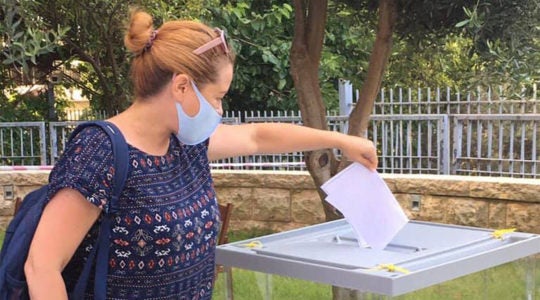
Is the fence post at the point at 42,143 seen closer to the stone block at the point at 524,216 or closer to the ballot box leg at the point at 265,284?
the stone block at the point at 524,216

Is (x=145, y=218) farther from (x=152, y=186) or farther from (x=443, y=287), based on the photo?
(x=443, y=287)

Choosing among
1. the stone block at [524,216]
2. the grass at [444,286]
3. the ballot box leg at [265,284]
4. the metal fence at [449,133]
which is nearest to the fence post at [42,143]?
the metal fence at [449,133]

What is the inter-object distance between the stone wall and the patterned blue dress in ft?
14.1

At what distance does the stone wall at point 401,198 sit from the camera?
18.9 ft

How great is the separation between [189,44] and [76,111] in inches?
428

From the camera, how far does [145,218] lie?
1.82m

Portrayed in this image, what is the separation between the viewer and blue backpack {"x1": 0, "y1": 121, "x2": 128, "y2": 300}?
175 centimetres

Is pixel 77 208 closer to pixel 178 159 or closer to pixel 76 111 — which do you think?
pixel 178 159

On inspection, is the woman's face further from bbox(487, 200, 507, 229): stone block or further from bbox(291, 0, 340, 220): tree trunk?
bbox(487, 200, 507, 229): stone block

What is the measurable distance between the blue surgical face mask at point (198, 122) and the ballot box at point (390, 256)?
18.3 inches

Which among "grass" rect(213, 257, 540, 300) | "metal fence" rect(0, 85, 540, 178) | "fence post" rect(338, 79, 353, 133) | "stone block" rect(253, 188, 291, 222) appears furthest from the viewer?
"fence post" rect(338, 79, 353, 133)

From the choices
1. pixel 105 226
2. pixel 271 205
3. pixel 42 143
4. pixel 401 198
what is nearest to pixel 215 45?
pixel 105 226

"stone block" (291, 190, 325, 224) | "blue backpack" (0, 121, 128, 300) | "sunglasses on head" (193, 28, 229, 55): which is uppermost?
"sunglasses on head" (193, 28, 229, 55)

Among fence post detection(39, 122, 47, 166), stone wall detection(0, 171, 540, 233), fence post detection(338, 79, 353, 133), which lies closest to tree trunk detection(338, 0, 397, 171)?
stone wall detection(0, 171, 540, 233)
